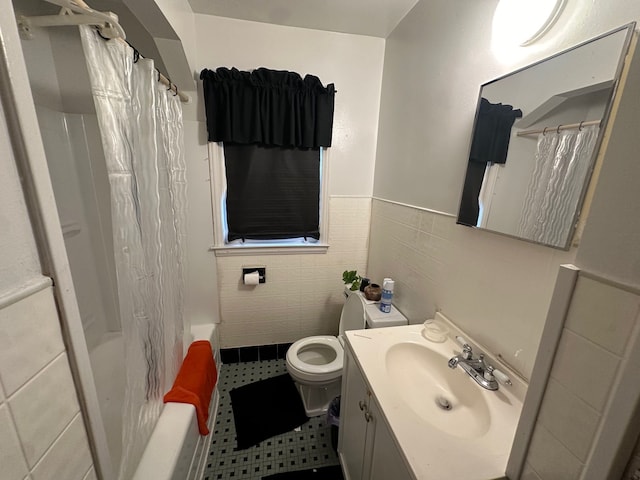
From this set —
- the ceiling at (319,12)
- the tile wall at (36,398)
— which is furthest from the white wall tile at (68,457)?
the ceiling at (319,12)

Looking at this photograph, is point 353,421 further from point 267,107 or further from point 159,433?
point 267,107

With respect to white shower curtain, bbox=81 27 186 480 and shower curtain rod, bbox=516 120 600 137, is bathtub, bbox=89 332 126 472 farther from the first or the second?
shower curtain rod, bbox=516 120 600 137

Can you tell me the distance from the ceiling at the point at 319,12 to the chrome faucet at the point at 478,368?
1785 millimetres

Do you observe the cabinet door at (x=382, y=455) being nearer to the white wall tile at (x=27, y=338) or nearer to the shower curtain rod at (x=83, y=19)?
the white wall tile at (x=27, y=338)

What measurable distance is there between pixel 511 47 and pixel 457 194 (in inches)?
20.6

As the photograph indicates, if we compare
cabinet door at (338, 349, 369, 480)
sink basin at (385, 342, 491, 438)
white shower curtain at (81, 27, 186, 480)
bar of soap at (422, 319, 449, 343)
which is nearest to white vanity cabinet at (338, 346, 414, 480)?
cabinet door at (338, 349, 369, 480)

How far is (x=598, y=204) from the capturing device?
43 centimetres

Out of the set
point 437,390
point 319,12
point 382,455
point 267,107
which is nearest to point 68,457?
point 382,455

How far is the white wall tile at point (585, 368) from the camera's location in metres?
0.41

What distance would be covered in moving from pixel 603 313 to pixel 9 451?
38.5 inches

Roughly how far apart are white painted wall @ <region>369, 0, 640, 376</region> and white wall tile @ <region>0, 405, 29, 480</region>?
989 mm

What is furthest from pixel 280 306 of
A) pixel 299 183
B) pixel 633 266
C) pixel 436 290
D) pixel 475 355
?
pixel 633 266

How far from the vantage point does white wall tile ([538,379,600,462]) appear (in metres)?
0.44

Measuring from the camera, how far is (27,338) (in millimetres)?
420
